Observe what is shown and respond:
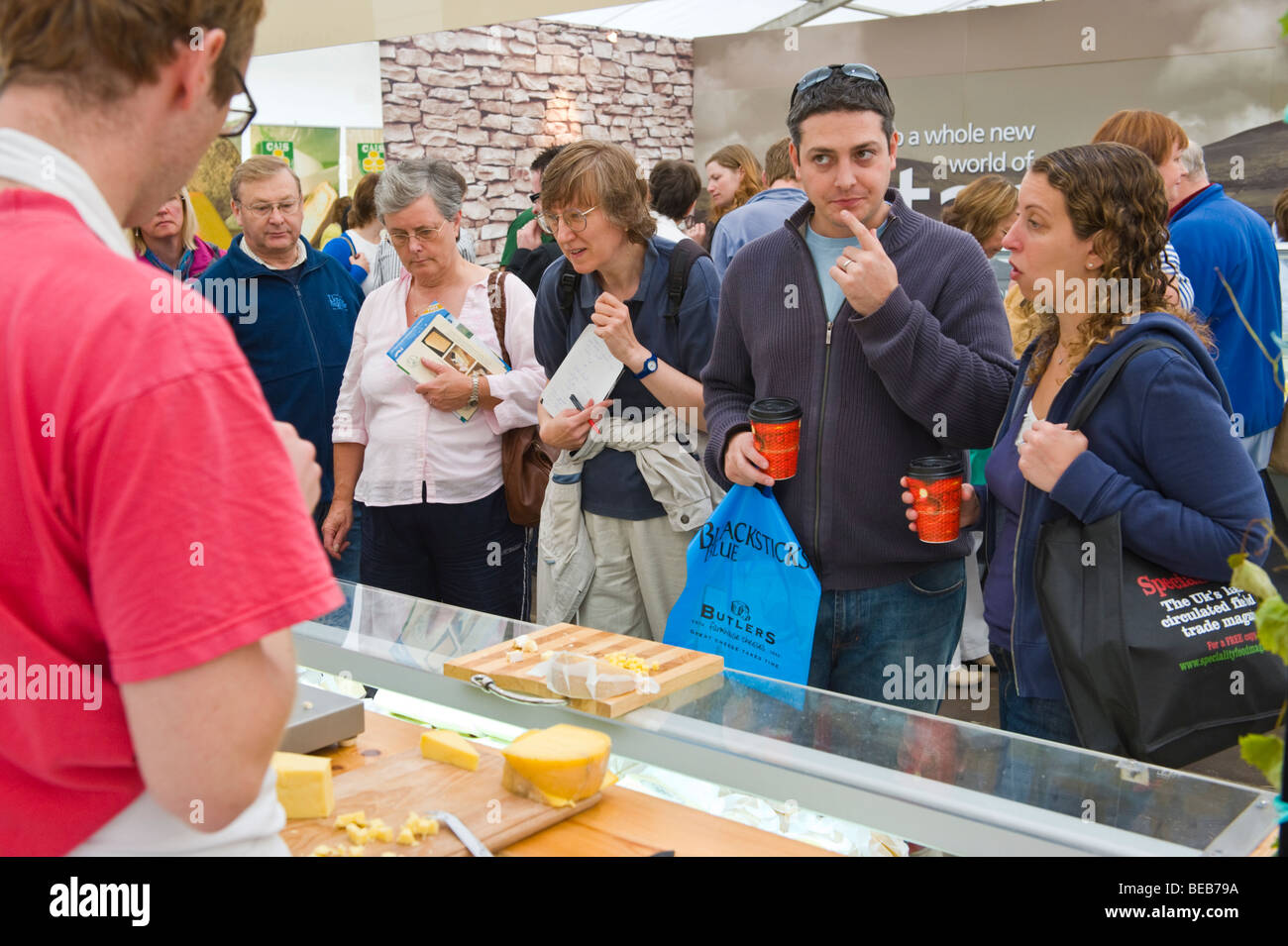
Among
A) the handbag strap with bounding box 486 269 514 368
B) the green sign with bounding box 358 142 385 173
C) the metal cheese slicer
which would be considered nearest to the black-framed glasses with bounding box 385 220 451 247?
the handbag strap with bounding box 486 269 514 368

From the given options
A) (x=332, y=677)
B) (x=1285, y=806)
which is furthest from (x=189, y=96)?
(x=332, y=677)

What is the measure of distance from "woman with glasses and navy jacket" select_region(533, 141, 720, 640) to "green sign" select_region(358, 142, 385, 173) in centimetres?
614

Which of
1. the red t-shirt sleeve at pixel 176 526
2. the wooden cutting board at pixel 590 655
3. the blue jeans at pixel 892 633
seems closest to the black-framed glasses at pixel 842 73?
the blue jeans at pixel 892 633

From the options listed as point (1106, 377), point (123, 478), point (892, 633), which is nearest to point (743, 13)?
point (892, 633)

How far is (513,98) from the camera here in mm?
9773

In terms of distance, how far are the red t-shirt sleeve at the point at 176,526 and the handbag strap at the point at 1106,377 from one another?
152 centimetres

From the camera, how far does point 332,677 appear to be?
196cm

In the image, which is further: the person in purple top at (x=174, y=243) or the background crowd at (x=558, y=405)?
the person in purple top at (x=174, y=243)

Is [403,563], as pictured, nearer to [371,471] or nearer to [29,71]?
[371,471]

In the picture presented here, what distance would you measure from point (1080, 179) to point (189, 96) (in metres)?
1.63

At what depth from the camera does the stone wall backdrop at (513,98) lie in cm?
902

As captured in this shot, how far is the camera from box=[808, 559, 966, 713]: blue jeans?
237 centimetres

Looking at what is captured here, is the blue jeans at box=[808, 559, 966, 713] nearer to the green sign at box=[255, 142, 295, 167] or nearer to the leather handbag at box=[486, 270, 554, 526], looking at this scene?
the leather handbag at box=[486, 270, 554, 526]

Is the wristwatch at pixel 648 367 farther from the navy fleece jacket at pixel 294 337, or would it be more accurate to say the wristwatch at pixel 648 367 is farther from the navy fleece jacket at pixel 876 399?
the navy fleece jacket at pixel 294 337
